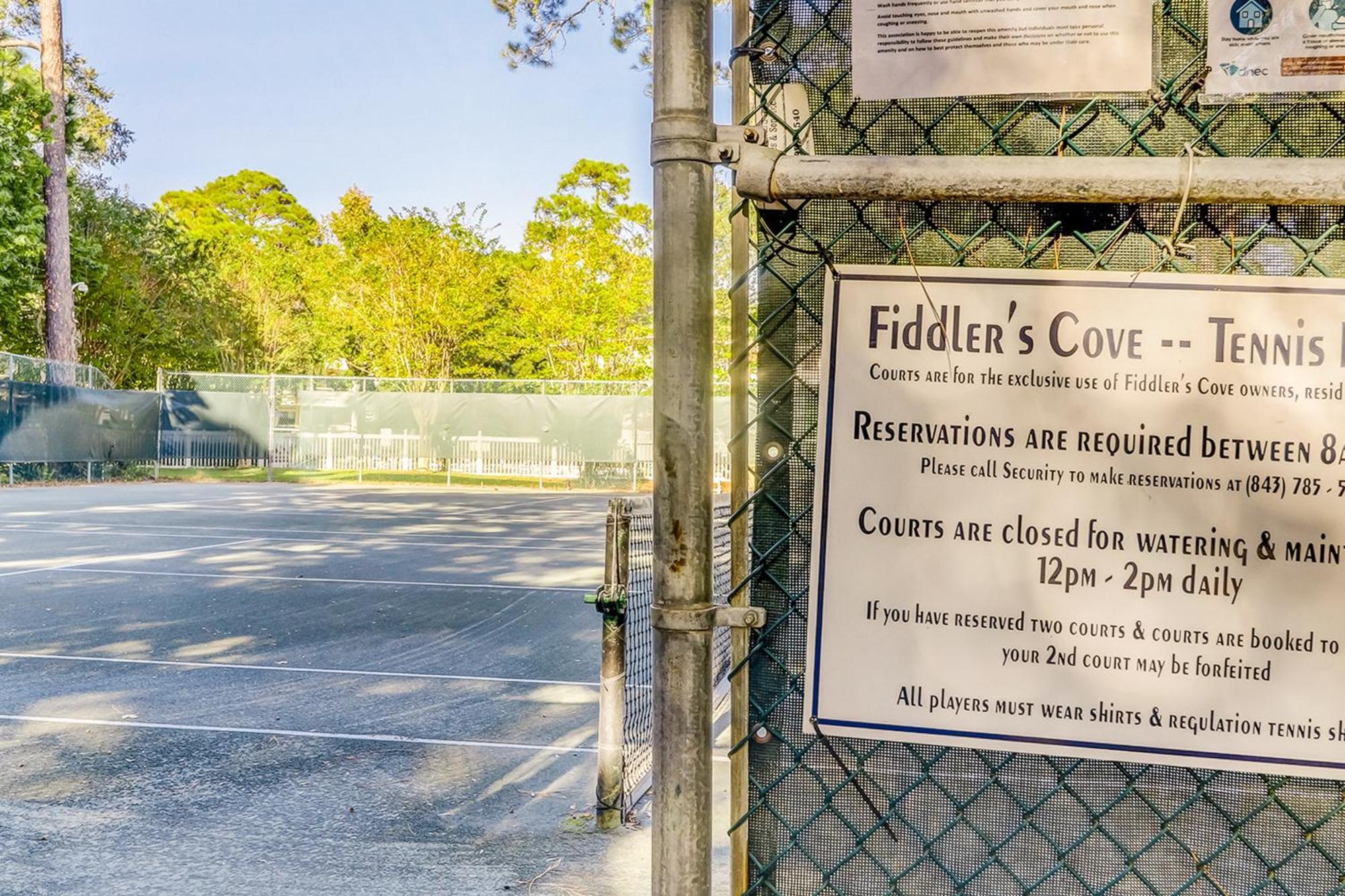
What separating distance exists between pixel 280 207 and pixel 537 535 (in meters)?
64.1

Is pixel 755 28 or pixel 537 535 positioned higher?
pixel 755 28

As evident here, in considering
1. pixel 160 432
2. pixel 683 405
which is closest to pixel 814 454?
pixel 683 405

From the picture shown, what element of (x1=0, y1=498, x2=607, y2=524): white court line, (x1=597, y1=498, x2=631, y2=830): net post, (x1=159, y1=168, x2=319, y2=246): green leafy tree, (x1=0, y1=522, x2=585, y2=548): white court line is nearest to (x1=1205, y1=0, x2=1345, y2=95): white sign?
(x1=597, y1=498, x2=631, y2=830): net post

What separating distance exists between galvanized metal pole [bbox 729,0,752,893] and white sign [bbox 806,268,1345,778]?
171mm

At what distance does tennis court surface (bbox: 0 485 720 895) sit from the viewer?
14.0 feet

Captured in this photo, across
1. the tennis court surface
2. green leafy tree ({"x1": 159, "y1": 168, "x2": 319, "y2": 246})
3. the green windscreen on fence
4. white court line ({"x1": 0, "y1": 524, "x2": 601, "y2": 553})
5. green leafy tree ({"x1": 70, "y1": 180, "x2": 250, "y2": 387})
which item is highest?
green leafy tree ({"x1": 159, "y1": 168, "x2": 319, "y2": 246})

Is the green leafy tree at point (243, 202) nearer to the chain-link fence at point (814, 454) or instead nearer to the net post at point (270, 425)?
the net post at point (270, 425)

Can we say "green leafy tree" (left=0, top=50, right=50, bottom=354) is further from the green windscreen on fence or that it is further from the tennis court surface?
the tennis court surface

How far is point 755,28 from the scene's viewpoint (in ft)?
6.59

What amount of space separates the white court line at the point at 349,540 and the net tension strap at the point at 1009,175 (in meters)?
13.2

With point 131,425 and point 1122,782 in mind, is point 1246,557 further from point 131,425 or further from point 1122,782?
point 131,425

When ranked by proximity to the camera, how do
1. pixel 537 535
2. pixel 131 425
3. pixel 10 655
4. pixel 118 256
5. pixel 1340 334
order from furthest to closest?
1. pixel 118 256
2. pixel 131 425
3. pixel 537 535
4. pixel 10 655
5. pixel 1340 334

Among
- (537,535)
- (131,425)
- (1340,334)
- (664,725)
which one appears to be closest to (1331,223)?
(1340,334)

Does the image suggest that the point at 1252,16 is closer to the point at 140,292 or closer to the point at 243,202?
the point at 140,292
